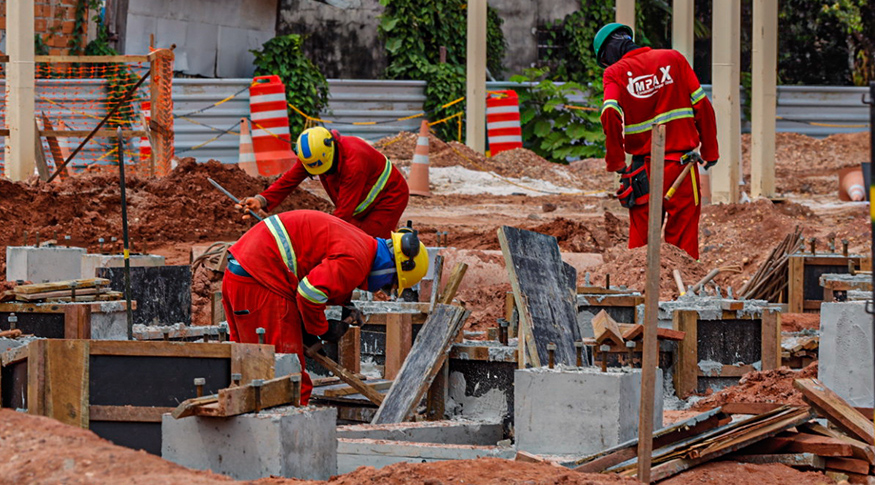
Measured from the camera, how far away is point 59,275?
1009cm

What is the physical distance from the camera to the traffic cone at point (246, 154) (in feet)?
63.1

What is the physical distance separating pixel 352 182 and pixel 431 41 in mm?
16189

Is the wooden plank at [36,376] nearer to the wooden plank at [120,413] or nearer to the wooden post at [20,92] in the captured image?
the wooden plank at [120,413]

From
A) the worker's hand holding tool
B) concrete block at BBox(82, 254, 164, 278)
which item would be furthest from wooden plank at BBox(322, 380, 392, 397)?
concrete block at BBox(82, 254, 164, 278)

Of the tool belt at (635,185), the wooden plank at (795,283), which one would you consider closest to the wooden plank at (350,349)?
the tool belt at (635,185)

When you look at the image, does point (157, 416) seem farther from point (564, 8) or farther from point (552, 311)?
point (564, 8)

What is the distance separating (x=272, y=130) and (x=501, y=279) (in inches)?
380

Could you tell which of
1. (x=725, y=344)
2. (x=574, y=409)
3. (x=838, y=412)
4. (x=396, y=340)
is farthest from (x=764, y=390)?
(x=396, y=340)

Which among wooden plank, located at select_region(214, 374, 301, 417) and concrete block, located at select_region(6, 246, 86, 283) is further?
concrete block, located at select_region(6, 246, 86, 283)

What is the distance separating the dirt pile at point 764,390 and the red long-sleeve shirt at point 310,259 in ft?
6.83

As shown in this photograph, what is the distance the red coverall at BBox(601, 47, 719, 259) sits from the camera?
967 centimetres

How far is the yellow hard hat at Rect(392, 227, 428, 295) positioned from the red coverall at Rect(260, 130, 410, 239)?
2269 millimetres

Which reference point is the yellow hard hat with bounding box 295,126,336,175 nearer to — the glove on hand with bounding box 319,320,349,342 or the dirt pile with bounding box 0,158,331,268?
the glove on hand with bounding box 319,320,349,342

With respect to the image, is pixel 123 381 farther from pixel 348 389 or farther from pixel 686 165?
pixel 686 165
